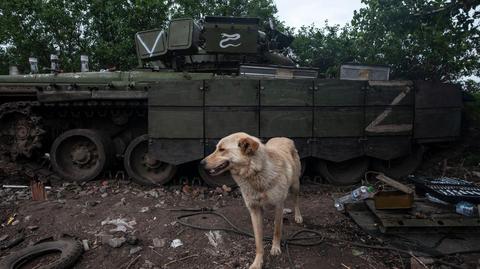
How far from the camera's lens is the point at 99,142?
300 inches

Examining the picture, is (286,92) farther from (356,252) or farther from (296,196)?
(356,252)

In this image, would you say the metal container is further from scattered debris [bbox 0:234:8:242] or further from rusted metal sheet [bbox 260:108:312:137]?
scattered debris [bbox 0:234:8:242]

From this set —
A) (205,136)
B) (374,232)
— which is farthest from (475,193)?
(205,136)

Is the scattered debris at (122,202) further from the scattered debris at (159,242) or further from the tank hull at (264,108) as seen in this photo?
the scattered debris at (159,242)

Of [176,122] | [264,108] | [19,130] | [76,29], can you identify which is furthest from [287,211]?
[76,29]

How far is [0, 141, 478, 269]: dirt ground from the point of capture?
13.8 ft

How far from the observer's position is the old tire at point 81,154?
7.67 m

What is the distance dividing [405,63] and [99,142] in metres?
9.38

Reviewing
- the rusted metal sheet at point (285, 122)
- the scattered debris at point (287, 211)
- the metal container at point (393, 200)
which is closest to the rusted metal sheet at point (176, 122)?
the rusted metal sheet at point (285, 122)

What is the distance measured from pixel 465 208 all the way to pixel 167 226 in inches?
163

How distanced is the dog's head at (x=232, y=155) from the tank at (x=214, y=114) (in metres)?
3.49

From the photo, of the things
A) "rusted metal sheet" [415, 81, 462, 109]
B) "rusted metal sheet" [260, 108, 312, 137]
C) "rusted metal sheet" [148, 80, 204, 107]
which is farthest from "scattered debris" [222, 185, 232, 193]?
"rusted metal sheet" [415, 81, 462, 109]

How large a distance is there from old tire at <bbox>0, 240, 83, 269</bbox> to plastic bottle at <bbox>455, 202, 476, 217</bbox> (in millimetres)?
5006

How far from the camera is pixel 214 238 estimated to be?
4.77 metres
